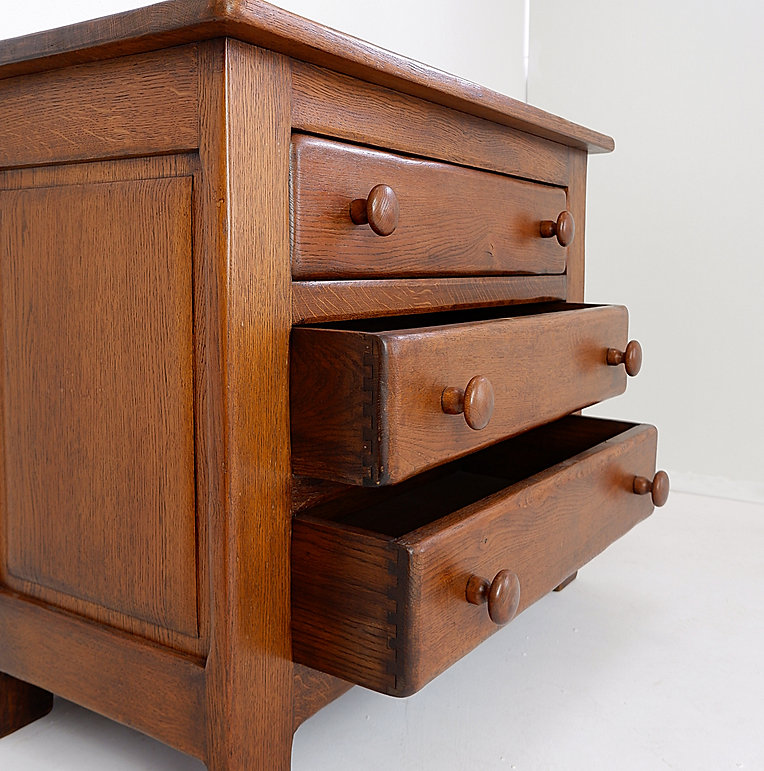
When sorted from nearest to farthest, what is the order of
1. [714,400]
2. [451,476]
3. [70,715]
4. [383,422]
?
1. [383,422]
2. [70,715]
3. [451,476]
4. [714,400]

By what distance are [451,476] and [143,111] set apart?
75 centimetres

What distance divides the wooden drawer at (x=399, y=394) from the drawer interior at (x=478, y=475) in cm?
28

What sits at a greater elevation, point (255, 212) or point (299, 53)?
point (299, 53)

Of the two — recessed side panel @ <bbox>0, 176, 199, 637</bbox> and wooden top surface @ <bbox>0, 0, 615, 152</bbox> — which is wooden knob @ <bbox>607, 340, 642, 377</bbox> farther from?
A: recessed side panel @ <bbox>0, 176, 199, 637</bbox>

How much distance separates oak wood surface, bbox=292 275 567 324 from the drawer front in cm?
1

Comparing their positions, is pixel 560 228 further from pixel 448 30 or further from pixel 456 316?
pixel 448 30

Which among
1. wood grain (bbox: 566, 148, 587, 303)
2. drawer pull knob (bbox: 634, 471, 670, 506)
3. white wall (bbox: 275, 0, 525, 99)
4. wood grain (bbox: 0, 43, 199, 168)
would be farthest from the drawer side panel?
white wall (bbox: 275, 0, 525, 99)

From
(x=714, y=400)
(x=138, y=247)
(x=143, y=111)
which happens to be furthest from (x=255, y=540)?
(x=714, y=400)

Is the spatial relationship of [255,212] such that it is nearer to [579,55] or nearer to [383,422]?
[383,422]

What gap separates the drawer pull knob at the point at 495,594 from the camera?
2.56ft

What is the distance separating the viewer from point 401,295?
0.92 m

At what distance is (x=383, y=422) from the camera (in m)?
0.71

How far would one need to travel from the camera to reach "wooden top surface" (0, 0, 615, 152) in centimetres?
65

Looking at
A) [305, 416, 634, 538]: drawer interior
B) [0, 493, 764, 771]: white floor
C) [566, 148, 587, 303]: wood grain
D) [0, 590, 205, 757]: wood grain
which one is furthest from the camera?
[566, 148, 587, 303]: wood grain
